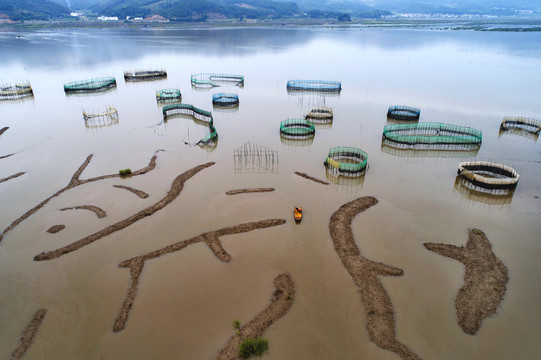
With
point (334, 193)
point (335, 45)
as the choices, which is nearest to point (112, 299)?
point (334, 193)

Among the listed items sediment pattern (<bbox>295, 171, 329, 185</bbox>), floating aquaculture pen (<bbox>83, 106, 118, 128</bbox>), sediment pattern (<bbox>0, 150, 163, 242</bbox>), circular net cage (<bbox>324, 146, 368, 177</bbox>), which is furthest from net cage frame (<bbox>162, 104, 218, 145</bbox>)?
circular net cage (<bbox>324, 146, 368, 177</bbox>)

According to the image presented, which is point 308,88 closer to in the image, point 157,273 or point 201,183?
point 201,183

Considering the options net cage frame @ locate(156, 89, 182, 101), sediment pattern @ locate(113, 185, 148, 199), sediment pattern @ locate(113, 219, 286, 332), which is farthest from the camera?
net cage frame @ locate(156, 89, 182, 101)

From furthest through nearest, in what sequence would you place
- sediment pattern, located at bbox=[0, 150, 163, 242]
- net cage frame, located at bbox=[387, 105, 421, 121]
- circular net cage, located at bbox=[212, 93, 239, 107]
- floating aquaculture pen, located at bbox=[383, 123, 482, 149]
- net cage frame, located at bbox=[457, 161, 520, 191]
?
1. circular net cage, located at bbox=[212, 93, 239, 107]
2. net cage frame, located at bbox=[387, 105, 421, 121]
3. floating aquaculture pen, located at bbox=[383, 123, 482, 149]
4. net cage frame, located at bbox=[457, 161, 520, 191]
5. sediment pattern, located at bbox=[0, 150, 163, 242]

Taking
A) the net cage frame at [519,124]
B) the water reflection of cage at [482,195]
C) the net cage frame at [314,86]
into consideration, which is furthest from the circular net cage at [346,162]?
the net cage frame at [314,86]

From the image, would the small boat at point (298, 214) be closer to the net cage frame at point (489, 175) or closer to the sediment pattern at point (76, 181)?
the sediment pattern at point (76, 181)

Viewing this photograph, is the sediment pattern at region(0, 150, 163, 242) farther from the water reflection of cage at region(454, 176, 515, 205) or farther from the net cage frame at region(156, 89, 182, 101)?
the water reflection of cage at region(454, 176, 515, 205)
